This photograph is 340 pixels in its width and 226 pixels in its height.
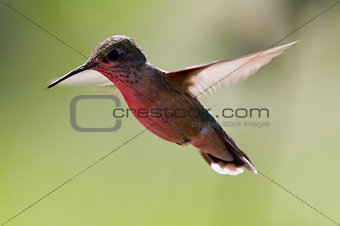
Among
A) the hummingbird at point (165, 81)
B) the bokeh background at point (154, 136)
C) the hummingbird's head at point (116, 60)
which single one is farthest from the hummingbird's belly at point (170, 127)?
the bokeh background at point (154, 136)

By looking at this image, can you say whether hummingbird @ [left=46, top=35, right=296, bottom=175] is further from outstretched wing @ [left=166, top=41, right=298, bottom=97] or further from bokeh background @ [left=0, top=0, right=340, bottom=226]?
bokeh background @ [left=0, top=0, right=340, bottom=226]

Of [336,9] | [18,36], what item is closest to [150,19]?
[18,36]

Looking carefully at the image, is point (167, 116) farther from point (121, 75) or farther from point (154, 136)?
point (154, 136)

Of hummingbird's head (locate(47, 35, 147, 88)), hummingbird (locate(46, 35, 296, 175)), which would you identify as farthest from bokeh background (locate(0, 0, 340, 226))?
hummingbird's head (locate(47, 35, 147, 88))

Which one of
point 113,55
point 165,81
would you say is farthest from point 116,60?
point 165,81

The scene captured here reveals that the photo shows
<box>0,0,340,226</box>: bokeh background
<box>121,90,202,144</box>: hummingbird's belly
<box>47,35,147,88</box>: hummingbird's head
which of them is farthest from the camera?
<box>0,0,340,226</box>: bokeh background

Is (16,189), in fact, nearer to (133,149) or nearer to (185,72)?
(133,149)
